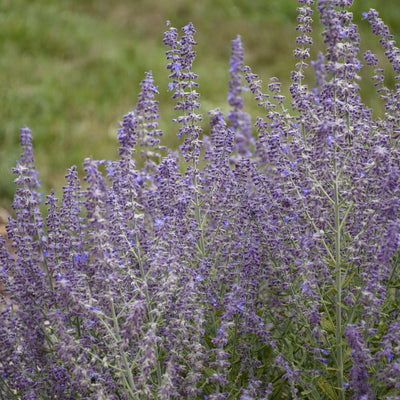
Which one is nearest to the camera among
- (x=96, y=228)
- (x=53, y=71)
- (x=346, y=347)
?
(x=96, y=228)

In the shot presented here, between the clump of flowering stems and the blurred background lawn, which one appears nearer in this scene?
the clump of flowering stems

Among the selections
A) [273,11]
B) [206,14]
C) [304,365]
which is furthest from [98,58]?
[304,365]

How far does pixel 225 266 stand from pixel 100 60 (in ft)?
25.2

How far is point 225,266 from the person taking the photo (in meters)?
2.69

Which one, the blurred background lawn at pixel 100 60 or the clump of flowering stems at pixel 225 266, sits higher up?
the blurred background lawn at pixel 100 60

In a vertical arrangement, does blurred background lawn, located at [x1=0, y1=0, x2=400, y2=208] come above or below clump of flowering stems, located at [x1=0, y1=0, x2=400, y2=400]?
above

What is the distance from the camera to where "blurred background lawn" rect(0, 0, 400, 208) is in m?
7.48

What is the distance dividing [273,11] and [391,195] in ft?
37.6

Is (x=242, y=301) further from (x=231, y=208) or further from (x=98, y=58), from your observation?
(x=98, y=58)

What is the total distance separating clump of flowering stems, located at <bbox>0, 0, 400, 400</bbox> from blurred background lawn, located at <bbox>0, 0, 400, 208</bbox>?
12.6 feet

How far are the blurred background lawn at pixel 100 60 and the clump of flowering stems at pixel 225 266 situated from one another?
151 inches

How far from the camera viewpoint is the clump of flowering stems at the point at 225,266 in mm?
2197

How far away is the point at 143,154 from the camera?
216 cm

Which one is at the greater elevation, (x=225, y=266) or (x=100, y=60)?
(x=100, y=60)
